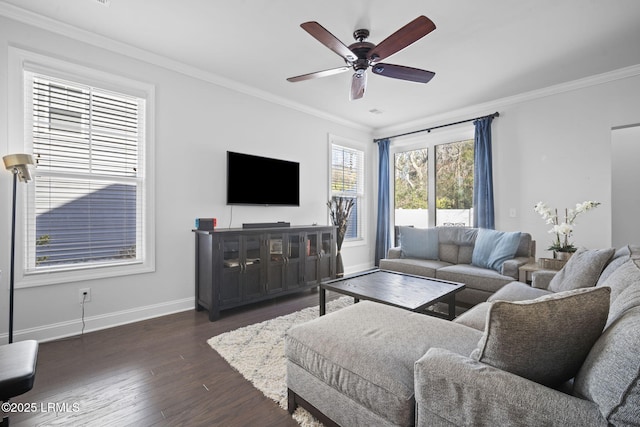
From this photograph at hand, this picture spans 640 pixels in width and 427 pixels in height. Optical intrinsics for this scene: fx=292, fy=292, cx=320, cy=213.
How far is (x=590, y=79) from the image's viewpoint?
3.52 meters

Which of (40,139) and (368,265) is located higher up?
(40,139)

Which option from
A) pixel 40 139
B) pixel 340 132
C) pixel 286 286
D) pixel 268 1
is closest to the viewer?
pixel 268 1

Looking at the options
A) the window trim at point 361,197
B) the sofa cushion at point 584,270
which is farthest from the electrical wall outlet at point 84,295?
the sofa cushion at point 584,270

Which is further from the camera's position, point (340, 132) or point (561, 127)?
point (340, 132)

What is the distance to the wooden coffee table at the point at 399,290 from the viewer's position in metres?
2.23

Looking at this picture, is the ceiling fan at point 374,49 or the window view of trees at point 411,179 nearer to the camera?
the ceiling fan at point 374,49

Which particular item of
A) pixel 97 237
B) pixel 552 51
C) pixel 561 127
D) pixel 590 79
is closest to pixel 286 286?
pixel 97 237

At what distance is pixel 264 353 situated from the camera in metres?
2.29

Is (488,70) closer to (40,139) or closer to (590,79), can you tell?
(590,79)

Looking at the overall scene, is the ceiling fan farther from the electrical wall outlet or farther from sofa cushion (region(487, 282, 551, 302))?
the electrical wall outlet

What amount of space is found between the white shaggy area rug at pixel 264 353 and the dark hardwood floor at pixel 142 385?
0.17 feet

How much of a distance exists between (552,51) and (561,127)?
4.07ft

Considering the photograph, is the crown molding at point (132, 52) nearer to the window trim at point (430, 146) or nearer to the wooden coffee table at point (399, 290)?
the window trim at point (430, 146)

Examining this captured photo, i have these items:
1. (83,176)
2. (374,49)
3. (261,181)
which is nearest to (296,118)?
(261,181)
